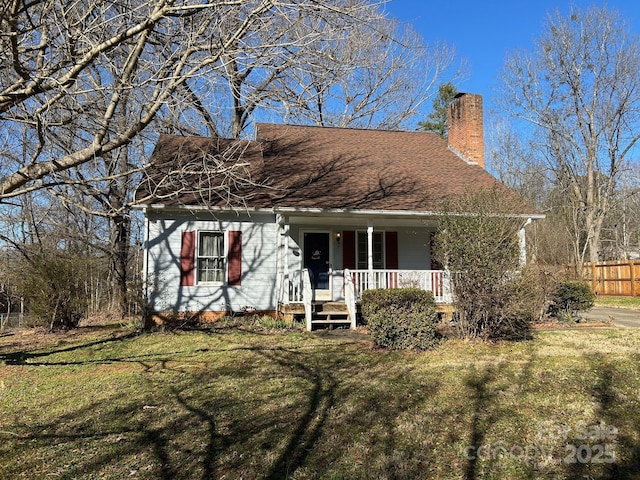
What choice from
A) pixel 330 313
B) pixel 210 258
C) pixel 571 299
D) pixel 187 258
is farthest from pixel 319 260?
pixel 571 299

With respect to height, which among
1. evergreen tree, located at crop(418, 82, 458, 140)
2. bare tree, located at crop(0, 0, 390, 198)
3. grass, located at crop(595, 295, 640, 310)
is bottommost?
grass, located at crop(595, 295, 640, 310)

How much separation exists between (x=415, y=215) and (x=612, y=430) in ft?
27.0

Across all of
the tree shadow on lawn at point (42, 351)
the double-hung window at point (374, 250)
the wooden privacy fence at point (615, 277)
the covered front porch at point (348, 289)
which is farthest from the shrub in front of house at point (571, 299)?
A: the wooden privacy fence at point (615, 277)

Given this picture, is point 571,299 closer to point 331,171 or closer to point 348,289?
point 348,289

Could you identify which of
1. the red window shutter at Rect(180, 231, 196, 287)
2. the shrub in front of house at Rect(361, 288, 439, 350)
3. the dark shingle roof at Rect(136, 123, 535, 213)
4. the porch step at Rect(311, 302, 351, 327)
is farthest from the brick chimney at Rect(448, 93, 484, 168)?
the red window shutter at Rect(180, 231, 196, 287)

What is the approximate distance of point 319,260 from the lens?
43.8ft

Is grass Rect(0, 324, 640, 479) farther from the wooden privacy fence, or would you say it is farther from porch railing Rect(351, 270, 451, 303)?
the wooden privacy fence

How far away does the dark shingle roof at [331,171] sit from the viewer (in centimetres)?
1205

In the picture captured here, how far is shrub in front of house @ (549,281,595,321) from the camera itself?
10.9m

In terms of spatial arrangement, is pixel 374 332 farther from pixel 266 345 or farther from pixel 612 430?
pixel 612 430

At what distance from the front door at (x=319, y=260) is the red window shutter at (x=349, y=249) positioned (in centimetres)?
47

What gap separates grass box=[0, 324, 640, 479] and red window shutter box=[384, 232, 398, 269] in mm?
5864

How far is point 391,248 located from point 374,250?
20.5 inches

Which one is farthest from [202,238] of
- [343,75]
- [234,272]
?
[343,75]
